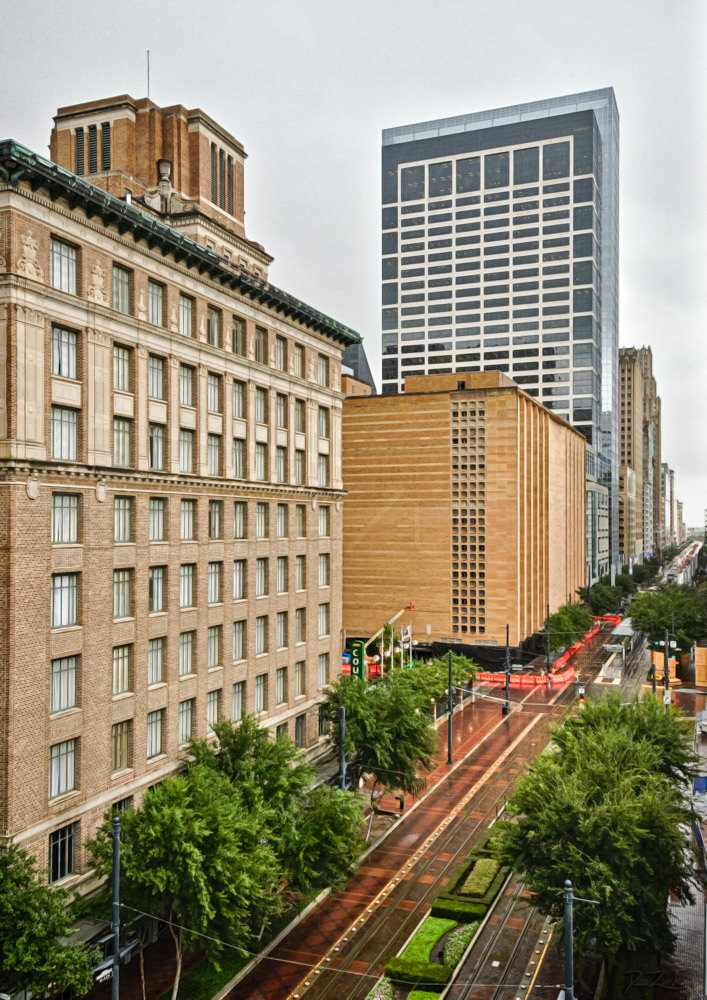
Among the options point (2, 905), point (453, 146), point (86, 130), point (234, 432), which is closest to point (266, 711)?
point (234, 432)

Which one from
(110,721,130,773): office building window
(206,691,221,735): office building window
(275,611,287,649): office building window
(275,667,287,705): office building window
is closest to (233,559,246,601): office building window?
(275,611,287,649): office building window

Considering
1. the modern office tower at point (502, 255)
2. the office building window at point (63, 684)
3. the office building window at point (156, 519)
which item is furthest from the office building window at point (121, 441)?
the modern office tower at point (502, 255)

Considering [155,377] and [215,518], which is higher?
[155,377]

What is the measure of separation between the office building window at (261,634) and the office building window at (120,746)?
12512mm

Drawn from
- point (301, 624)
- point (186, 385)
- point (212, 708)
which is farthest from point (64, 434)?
point (301, 624)

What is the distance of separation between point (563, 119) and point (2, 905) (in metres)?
177

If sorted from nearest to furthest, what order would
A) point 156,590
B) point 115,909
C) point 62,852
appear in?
1. point 115,909
2. point 62,852
3. point 156,590

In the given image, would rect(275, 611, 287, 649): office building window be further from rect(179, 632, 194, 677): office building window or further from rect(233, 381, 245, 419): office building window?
rect(233, 381, 245, 419): office building window

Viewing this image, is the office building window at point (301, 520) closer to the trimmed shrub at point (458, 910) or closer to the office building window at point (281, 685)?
the office building window at point (281, 685)

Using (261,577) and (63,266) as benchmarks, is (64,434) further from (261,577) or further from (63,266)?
(261,577)

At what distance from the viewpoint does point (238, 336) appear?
47469 millimetres

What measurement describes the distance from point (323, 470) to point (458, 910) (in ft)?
101

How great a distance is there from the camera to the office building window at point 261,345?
4941 centimetres

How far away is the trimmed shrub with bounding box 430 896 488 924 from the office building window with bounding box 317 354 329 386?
34377 mm
